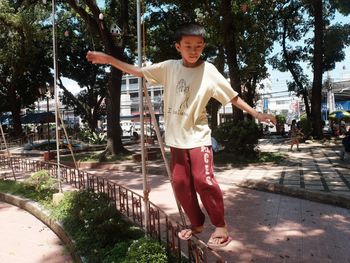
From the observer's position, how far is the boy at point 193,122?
260 centimetres

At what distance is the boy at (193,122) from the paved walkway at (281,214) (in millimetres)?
1856

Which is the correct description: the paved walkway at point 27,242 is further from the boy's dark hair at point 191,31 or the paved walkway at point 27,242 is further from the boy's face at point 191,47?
the boy's dark hair at point 191,31

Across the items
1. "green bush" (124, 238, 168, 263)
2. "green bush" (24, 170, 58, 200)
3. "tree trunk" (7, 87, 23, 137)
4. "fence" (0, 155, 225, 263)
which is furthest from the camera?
A: "tree trunk" (7, 87, 23, 137)

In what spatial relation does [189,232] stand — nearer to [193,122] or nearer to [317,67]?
[193,122]

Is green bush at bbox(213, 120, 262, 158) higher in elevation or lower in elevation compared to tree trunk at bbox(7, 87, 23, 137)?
lower

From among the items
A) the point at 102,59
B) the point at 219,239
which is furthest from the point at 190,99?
the point at 219,239

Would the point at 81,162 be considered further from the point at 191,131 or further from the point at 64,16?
the point at 64,16

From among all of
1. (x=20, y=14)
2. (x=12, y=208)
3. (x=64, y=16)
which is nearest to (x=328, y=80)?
(x=64, y=16)

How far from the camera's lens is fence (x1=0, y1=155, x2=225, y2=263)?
10.0 ft

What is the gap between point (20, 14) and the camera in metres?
18.4

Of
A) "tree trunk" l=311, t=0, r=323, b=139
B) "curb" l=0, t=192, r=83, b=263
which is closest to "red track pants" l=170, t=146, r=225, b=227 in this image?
"curb" l=0, t=192, r=83, b=263

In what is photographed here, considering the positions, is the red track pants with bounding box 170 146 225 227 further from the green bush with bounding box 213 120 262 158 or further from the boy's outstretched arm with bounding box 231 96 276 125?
the green bush with bounding box 213 120 262 158

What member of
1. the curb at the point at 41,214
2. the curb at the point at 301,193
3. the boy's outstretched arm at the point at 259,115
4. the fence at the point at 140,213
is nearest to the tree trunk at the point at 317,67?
the curb at the point at 301,193

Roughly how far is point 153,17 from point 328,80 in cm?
1848
